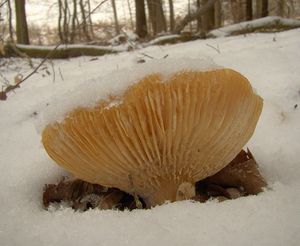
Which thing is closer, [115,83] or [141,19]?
[115,83]

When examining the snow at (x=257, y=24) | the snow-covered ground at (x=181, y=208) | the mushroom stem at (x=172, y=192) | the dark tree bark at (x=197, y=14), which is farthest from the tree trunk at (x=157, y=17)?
the mushroom stem at (x=172, y=192)

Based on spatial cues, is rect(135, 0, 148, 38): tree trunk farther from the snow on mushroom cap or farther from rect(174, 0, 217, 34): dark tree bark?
the snow on mushroom cap

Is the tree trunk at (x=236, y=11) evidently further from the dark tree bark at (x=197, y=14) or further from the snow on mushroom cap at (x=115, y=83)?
the snow on mushroom cap at (x=115, y=83)

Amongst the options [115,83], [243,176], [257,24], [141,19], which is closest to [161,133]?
[115,83]

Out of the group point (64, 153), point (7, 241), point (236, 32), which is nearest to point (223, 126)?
point (64, 153)

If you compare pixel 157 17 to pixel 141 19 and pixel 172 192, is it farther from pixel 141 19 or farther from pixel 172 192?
pixel 172 192
